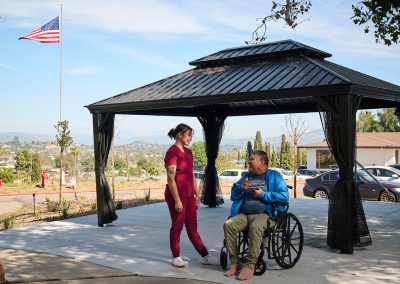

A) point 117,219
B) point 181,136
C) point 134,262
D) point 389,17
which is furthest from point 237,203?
point 389,17

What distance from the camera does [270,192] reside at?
20.5 ft

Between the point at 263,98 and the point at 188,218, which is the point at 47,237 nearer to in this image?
the point at 188,218

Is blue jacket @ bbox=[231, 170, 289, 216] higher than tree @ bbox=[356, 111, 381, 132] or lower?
lower

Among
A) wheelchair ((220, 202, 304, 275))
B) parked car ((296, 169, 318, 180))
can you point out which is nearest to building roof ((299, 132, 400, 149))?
parked car ((296, 169, 318, 180))

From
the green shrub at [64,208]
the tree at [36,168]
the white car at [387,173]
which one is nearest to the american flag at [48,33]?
the green shrub at [64,208]

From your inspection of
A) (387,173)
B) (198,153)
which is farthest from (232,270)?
(198,153)

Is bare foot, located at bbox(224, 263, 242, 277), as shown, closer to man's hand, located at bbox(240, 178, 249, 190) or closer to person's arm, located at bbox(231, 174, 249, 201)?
person's arm, located at bbox(231, 174, 249, 201)

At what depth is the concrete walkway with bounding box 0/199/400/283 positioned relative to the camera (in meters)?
6.34

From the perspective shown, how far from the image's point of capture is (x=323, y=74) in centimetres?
843

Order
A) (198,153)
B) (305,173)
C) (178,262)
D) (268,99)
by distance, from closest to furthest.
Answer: (178,262) < (268,99) < (305,173) < (198,153)

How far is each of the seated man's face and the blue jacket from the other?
0.34 ft

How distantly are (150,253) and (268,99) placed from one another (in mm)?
3227

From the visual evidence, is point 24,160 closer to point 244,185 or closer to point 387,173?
point 387,173

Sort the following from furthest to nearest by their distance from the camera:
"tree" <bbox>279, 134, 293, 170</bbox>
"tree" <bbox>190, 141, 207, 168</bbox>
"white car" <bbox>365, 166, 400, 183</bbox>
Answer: "tree" <bbox>190, 141, 207, 168</bbox>, "tree" <bbox>279, 134, 293, 170</bbox>, "white car" <bbox>365, 166, 400, 183</bbox>
